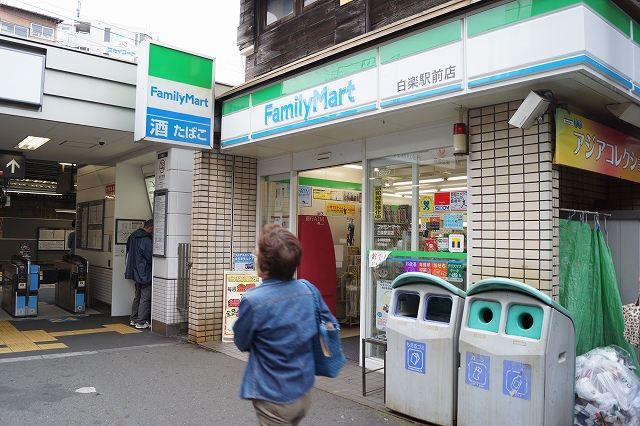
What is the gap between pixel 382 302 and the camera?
6.03 metres

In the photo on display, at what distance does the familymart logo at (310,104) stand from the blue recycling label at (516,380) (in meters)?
3.01

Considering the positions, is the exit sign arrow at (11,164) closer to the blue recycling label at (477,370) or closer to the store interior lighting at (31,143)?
the store interior lighting at (31,143)

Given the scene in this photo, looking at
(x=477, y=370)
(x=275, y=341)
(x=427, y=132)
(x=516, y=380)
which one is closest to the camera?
(x=275, y=341)

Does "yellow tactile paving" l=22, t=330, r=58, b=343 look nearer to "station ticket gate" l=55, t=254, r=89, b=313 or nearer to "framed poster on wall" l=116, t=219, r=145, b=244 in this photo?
"station ticket gate" l=55, t=254, r=89, b=313

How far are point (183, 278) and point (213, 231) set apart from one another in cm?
104

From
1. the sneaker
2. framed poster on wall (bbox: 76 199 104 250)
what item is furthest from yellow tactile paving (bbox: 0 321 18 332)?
framed poster on wall (bbox: 76 199 104 250)

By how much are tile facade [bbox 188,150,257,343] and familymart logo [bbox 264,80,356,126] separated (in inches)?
63.9

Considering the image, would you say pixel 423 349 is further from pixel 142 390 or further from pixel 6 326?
pixel 6 326

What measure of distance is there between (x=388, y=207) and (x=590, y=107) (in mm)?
2404

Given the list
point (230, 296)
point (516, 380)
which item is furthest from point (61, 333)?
point (516, 380)

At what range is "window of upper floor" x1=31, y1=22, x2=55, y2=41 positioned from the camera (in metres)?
41.1

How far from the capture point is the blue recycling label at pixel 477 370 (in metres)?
3.80

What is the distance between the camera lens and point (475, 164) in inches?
186

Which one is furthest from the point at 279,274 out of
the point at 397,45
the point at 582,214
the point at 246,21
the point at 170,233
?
the point at 246,21
